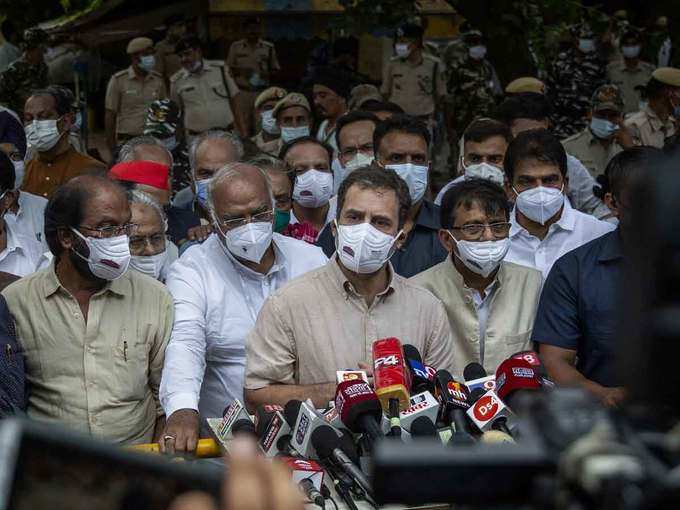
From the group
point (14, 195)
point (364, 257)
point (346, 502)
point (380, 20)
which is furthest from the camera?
point (380, 20)

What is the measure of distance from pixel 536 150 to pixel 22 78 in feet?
25.4

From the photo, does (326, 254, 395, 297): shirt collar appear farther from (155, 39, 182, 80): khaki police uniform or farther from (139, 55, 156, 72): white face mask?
(155, 39, 182, 80): khaki police uniform

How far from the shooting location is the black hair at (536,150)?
6.60 meters

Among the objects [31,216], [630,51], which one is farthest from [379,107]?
[630,51]

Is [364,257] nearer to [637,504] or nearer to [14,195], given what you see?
[14,195]

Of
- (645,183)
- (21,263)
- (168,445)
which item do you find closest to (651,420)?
(645,183)

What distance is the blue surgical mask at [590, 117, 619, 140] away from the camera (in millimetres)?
9977

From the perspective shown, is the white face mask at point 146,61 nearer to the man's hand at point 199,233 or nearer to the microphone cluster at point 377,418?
the man's hand at point 199,233

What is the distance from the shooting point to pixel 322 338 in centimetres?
496

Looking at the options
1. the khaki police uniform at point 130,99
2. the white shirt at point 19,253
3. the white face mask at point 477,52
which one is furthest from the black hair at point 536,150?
the khaki police uniform at point 130,99

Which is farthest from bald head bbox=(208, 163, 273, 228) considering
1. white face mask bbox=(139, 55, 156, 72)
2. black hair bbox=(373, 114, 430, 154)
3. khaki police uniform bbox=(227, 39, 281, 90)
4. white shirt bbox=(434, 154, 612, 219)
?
khaki police uniform bbox=(227, 39, 281, 90)

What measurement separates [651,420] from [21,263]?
5.47m

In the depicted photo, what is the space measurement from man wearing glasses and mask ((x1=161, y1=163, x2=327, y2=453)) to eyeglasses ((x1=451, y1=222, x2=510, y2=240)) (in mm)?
731

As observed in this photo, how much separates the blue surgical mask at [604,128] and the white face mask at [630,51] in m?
4.36
